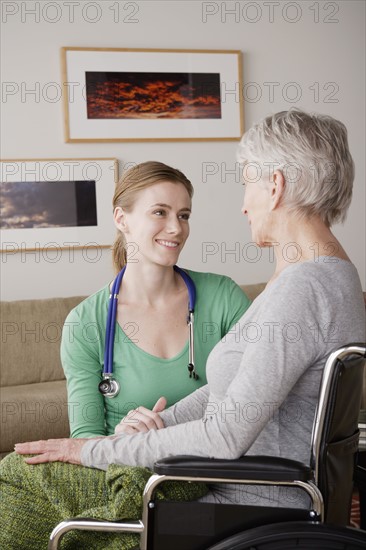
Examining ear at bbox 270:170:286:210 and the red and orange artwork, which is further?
the red and orange artwork

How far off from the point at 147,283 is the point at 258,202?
0.65 meters

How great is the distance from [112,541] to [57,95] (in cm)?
344

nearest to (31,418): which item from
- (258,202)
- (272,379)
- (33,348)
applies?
(33,348)

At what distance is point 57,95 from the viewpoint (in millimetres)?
4617

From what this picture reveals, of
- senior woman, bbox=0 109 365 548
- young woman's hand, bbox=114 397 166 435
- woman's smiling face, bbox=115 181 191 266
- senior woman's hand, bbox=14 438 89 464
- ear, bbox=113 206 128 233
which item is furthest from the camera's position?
ear, bbox=113 206 128 233

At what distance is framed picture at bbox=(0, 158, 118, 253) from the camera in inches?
178

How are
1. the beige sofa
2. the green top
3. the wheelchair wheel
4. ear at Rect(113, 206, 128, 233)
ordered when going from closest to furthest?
the wheelchair wheel < the green top < ear at Rect(113, 206, 128, 233) < the beige sofa

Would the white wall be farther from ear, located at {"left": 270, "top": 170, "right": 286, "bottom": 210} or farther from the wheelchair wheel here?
the wheelchair wheel

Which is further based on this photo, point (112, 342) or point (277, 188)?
point (112, 342)

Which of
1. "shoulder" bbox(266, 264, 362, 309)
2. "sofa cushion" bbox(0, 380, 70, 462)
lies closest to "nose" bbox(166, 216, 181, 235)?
"shoulder" bbox(266, 264, 362, 309)

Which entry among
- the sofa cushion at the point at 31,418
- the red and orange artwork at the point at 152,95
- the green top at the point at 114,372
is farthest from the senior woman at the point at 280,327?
the red and orange artwork at the point at 152,95

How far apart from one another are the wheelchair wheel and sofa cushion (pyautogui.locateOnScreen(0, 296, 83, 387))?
2852 millimetres

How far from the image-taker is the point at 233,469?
1.45m

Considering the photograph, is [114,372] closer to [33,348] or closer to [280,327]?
[280,327]
